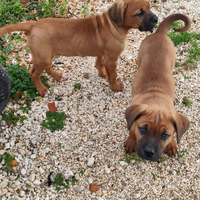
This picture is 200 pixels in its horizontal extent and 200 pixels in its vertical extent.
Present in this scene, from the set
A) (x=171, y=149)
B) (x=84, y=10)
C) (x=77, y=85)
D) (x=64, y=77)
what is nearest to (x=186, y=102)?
(x=171, y=149)

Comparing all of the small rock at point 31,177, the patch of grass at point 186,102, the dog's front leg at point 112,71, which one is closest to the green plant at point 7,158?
the small rock at point 31,177

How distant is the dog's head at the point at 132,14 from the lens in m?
3.72

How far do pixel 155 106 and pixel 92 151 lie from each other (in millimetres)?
1550

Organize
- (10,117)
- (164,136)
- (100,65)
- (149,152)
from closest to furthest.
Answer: (149,152), (164,136), (10,117), (100,65)

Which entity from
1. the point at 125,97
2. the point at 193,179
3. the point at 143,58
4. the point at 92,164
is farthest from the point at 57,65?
the point at 193,179

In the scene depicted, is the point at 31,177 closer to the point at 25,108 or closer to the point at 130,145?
the point at 25,108

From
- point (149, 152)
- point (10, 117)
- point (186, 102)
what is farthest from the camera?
point (186, 102)

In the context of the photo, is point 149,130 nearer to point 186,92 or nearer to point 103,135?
point 103,135

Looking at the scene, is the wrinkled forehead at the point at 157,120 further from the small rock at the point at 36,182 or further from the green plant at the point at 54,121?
the small rock at the point at 36,182

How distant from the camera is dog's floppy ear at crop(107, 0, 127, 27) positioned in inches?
145

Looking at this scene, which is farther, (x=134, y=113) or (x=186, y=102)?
(x=186, y=102)

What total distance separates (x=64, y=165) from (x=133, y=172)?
1223 millimetres

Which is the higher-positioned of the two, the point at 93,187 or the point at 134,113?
the point at 134,113

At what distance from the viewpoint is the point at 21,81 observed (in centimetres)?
467
